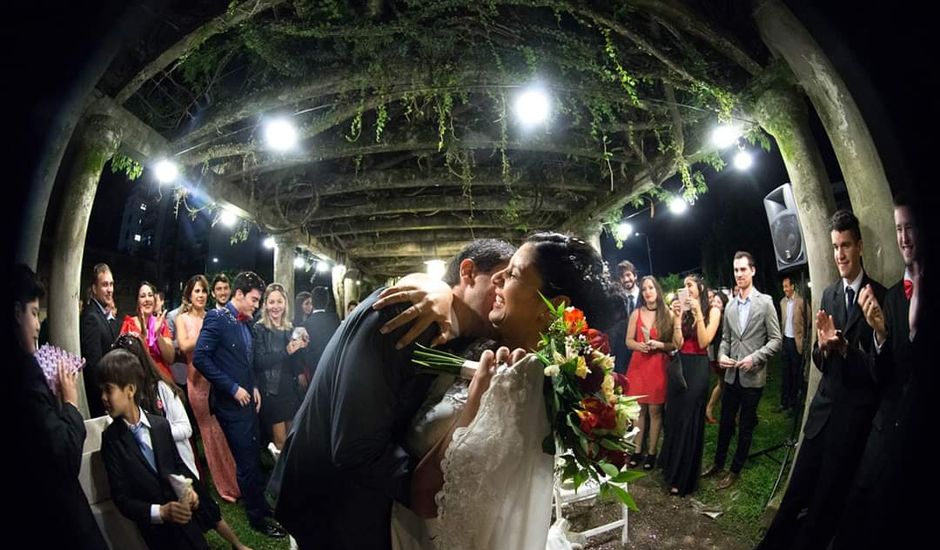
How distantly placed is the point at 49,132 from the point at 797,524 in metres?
2.36

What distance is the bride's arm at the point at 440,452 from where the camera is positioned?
3.25ft

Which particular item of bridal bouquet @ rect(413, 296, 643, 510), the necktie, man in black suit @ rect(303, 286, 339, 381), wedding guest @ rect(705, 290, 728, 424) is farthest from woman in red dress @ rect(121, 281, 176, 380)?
wedding guest @ rect(705, 290, 728, 424)

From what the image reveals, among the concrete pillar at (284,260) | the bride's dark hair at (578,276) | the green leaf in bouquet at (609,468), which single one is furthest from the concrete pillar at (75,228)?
the concrete pillar at (284,260)

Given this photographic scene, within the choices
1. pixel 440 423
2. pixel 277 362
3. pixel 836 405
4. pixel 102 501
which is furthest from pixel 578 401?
pixel 277 362

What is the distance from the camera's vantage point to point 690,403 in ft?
11.9

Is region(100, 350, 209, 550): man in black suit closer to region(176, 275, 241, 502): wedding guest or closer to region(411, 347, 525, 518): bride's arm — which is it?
region(176, 275, 241, 502): wedding guest

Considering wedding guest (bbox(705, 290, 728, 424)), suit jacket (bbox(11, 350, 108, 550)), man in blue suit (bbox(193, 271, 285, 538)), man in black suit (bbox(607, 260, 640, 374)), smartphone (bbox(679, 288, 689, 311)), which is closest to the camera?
suit jacket (bbox(11, 350, 108, 550))

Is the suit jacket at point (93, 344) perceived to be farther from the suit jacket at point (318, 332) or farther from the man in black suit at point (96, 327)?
the suit jacket at point (318, 332)

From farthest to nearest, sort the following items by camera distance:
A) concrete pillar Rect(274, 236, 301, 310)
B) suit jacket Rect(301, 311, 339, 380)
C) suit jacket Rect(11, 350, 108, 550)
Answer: suit jacket Rect(301, 311, 339, 380)
concrete pillar Rect(274, 236, 301, 310)
suit jacket Rect(11, 350, 108, 550)

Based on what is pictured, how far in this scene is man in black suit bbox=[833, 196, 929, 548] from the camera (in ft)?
3.12

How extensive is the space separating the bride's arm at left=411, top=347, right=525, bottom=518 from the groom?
0.03 meters

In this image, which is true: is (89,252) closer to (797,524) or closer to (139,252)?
(139,252)

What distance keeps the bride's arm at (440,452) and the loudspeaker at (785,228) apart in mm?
1014

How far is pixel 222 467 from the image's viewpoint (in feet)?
5.32
